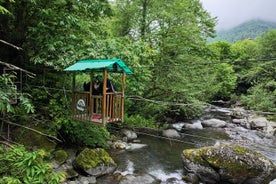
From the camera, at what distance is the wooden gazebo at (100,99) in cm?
540

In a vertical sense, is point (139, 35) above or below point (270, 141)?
above

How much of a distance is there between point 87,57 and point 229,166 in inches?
203

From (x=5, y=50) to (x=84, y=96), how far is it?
3335 mm

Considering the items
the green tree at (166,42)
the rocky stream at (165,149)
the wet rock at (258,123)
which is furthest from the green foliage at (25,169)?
the wet rock at (258,123)

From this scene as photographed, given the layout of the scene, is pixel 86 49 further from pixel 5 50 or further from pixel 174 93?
pixel 174 93

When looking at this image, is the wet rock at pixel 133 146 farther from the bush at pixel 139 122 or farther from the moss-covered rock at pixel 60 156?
the moss-covered rock at pixel 60 156

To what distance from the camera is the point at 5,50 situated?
7.31 metres

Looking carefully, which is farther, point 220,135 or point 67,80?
point 220,135

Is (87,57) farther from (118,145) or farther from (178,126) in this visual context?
(178,126)

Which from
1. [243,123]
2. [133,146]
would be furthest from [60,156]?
[243,123]

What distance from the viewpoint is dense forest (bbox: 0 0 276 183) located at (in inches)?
229

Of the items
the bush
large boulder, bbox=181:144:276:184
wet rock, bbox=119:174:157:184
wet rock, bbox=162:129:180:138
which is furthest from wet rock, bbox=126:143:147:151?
large boulder, bbox=181:144:276:184

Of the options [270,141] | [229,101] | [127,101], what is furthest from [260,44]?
[127,101]

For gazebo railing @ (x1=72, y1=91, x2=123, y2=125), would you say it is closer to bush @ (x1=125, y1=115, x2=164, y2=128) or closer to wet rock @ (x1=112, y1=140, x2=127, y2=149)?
wet rock @ (x1=112, y1=140, x2=127, y2=149)
